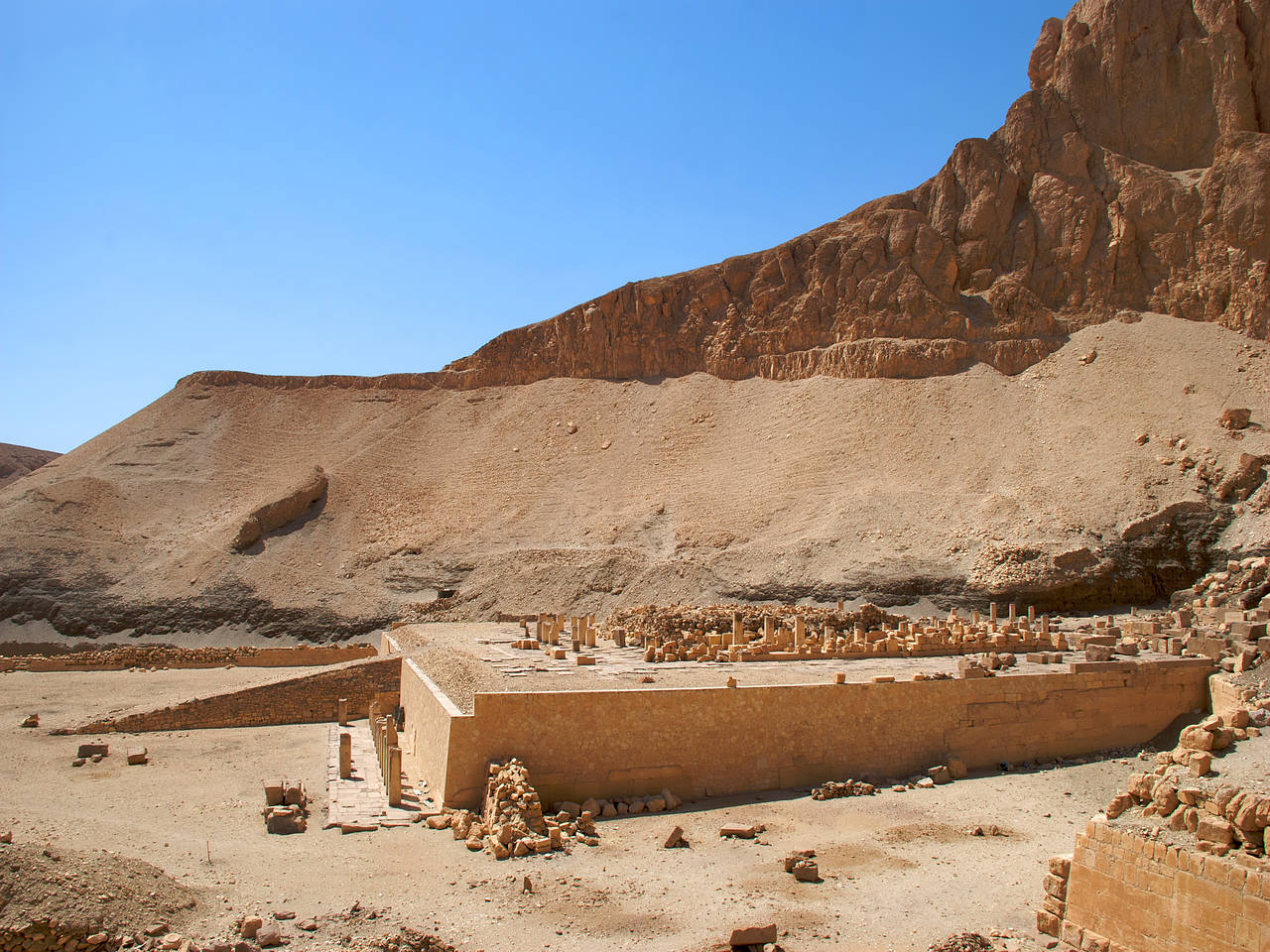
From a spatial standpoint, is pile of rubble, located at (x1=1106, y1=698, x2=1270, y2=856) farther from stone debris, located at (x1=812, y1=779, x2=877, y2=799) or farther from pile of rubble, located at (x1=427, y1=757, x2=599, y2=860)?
pile of rubble, located at (x1=427, y1=757, x2=599, y2=860)

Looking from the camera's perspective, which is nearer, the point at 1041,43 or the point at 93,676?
the point at 93,676

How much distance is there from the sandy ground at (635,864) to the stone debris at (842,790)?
200mm

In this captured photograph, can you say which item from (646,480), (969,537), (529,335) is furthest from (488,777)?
(529,335)

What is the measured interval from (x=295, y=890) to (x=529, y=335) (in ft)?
156

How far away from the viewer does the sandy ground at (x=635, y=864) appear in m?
9.09

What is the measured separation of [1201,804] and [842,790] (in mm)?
6228

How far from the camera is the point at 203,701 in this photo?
20.7 m

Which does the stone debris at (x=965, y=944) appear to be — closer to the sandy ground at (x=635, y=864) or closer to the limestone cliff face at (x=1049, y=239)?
the sandy ground at (x=635, y=864)

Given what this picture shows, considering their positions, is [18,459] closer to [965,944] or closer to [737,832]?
[737,832]

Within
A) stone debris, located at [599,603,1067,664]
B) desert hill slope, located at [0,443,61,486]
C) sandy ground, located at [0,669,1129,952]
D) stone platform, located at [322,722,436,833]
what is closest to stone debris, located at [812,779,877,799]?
sandy ground, located at [0,669,1129,952]

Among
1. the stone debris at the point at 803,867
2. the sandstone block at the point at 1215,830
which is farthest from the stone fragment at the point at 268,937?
the sandstone block at the point at 1215,830

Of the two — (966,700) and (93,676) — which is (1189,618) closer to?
(966,700)

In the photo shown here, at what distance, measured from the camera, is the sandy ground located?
29.8 feet

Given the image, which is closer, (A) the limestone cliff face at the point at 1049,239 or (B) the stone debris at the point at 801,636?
(B) the stone debris at the point at 801,636
